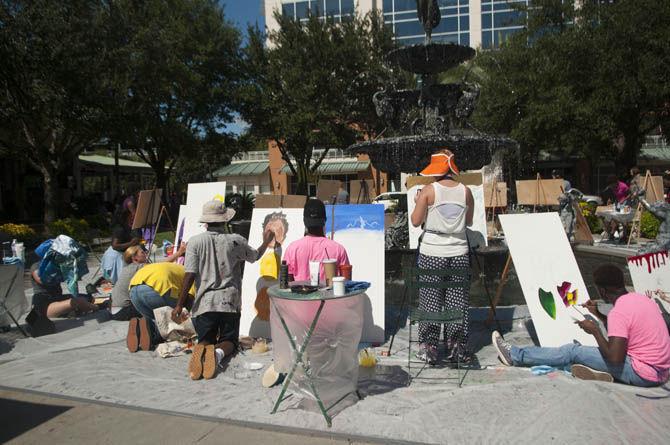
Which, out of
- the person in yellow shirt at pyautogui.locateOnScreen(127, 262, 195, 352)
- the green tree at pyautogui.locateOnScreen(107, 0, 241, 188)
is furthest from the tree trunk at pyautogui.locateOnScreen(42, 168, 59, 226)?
the person in yellow shirt at pyautogui.locateOnScreen(127, 262, 195, 352)

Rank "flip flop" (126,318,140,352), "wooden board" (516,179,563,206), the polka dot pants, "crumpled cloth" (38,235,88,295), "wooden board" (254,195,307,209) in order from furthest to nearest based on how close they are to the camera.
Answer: "wooden board" (516,179,563,206), "wooden board" (254,195,307,209), "crumpled cloth" (38,235,88,295), "flip flop" (126,318,140,352), the polka dot pants

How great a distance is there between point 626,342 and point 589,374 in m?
0.47

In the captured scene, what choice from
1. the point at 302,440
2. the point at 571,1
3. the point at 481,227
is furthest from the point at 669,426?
the point at 571,1

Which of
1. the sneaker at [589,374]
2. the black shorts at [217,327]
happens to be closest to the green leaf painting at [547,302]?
the sneaker at [589,374]

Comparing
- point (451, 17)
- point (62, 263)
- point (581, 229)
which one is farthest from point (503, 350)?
point (451, 17)

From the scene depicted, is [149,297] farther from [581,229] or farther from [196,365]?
[581,229]

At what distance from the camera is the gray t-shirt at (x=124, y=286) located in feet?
19.2

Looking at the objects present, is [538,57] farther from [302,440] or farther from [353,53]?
[302,440]

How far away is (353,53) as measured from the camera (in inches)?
918

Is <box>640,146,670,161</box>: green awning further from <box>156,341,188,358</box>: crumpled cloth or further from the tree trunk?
<box>156,341,188,358</box>: crumpled cloth

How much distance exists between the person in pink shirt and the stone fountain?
3.77 metres

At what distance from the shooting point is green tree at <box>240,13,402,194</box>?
920 inches

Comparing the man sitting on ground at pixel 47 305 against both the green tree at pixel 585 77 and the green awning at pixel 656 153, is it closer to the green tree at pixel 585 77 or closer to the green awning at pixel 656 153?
the green tree at pixel 585 77

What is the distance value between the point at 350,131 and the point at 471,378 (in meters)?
21.5
